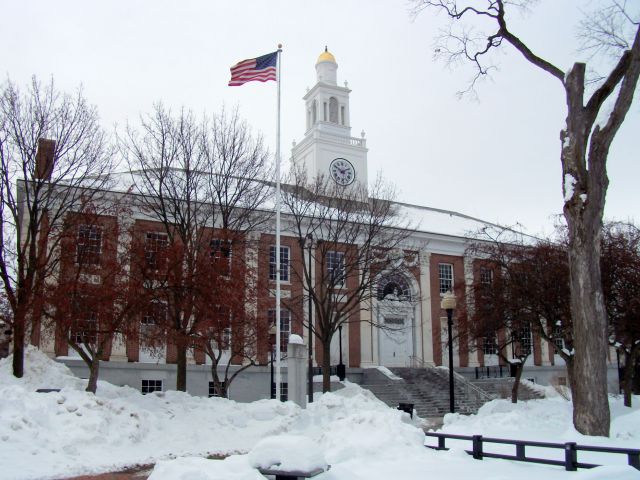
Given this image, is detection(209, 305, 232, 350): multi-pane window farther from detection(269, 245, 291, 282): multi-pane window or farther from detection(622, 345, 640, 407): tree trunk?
detection(622, 345, 640, 407): tree trunk

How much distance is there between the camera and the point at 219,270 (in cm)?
1966

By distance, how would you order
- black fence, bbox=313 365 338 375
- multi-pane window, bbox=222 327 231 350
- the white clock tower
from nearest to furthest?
multi-pane window, bbox=222 327 231 350 → black fence, bbox=313 365 338 375 → the white clock tower

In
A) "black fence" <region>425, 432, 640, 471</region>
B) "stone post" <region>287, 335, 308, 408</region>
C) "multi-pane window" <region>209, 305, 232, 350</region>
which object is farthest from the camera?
"multi-pane window" <region>209, 305, 232, 350</region>

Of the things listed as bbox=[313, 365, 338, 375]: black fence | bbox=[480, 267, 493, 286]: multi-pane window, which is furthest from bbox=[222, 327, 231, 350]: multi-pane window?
bbox=[313, 365, 338, 375]: black fence

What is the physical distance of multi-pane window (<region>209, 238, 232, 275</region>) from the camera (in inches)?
784

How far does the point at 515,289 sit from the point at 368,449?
1388 centimetres

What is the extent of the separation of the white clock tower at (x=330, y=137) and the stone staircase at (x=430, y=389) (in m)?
14.3

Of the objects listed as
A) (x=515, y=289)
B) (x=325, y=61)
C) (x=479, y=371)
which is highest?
(x=325, y=61)

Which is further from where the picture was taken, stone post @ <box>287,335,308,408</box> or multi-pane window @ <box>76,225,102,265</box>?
stone post @ <box>287,335,308,408</box>

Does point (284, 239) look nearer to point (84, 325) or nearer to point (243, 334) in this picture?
point (243, 334)

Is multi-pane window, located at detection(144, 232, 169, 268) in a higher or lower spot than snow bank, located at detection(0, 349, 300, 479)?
higher

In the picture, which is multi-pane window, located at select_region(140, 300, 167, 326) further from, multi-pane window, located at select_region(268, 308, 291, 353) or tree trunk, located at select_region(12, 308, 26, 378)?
multi-pane window, located at select_region(268, 308, 291, 353)

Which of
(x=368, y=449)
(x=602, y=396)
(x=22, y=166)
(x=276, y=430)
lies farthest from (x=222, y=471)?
(x=22, y=166)

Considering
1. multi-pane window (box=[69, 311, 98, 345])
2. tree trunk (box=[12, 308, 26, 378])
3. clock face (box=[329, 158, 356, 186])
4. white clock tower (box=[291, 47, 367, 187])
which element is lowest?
tree trunk (box=[12, 308, 26, 378])
